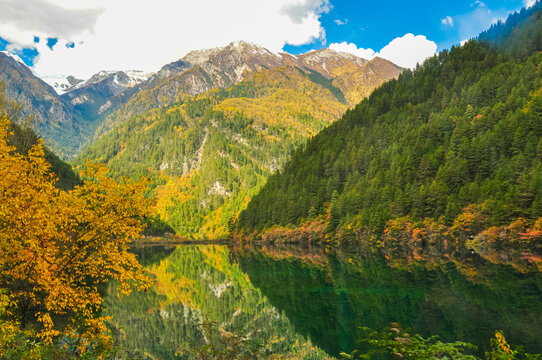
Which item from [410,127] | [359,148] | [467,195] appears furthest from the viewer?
[359,148]

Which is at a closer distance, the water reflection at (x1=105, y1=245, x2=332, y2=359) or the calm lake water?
the calm lake water

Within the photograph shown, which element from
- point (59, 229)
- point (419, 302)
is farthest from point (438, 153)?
point (59, 229)

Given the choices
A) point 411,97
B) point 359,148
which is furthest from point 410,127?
point 411,97

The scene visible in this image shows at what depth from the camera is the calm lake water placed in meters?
24.8

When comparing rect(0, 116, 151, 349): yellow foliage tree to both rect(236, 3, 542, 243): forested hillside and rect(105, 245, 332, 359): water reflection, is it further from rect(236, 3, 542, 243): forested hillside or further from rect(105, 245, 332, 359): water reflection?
rect(236, 3, 542, 243): forested hillside

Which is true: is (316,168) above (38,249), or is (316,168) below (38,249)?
above

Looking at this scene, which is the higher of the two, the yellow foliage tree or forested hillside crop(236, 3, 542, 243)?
forested hillside crop(236, 3, 542, 243)

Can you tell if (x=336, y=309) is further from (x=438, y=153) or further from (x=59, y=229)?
A: (x=438, y=153)

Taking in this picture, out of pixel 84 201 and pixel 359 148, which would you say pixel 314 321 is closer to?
pixel 84 201

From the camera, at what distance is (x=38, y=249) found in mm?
15766

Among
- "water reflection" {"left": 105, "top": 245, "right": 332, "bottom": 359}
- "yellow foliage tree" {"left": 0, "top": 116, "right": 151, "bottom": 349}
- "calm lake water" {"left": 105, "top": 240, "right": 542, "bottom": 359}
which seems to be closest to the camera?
"yellow foliage tree" {"left": 0, "top": 116, "right": 151, "bottom": 349}

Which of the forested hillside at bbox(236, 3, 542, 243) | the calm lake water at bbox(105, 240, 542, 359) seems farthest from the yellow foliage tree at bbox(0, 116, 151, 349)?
the forested hillside at bbox(236, 3, 542, 243)

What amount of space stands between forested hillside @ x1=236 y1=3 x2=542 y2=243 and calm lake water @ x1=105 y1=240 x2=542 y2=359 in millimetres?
37772

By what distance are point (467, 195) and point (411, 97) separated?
91.6 metres
